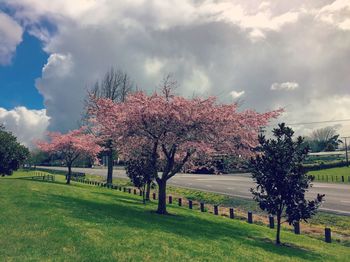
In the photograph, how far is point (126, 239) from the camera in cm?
1239

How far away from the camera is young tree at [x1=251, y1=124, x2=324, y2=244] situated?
16.2 metres

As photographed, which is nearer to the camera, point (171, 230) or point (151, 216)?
point (171, 230)

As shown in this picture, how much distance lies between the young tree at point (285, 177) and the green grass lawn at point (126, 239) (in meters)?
1.77

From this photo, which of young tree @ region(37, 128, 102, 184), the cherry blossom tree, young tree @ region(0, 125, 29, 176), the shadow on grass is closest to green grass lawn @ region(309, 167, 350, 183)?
young tree @ region(37, 128, 102, 184)

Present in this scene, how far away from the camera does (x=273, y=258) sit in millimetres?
13273

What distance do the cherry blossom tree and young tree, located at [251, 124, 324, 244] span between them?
436 centimetres

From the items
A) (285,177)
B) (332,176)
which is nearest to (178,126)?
(285,177)

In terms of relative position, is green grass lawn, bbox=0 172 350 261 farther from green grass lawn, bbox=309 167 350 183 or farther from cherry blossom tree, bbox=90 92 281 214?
green grass lawn, bbox=309 167 350 183

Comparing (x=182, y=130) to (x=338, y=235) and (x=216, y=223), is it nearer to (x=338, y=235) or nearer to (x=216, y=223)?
(x=216, y=223)

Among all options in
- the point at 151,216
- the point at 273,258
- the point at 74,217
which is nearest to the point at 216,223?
the point at 151,216

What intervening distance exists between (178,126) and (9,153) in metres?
29.7

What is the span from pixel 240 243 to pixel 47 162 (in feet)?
503

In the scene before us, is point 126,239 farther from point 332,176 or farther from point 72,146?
point 332,176

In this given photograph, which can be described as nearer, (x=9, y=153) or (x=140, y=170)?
(x=140, y=170)
